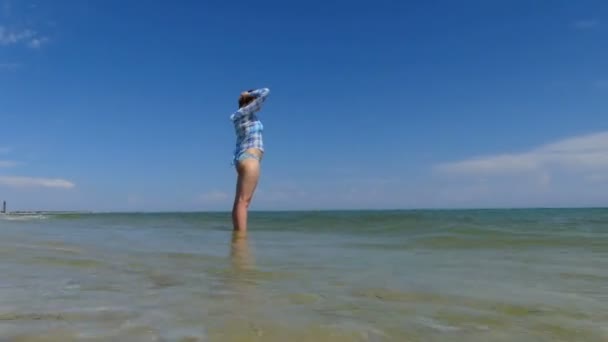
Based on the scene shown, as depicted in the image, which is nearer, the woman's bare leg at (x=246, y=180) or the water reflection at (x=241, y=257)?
the water reflection at (x=241, y=257)

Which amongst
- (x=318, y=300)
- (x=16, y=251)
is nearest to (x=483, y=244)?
(x=318, y=300)

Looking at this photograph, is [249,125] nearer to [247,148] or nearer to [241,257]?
[247,148]

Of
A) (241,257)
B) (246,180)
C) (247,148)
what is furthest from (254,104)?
(241,257)

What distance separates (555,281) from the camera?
8.25ft

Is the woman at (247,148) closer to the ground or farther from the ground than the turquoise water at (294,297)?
farther from the ground

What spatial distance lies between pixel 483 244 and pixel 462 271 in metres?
2.22

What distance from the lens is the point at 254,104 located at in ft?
18.1

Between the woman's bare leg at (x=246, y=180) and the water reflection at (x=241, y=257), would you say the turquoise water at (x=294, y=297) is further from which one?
the woman's bare leg at (x=246, y=180)

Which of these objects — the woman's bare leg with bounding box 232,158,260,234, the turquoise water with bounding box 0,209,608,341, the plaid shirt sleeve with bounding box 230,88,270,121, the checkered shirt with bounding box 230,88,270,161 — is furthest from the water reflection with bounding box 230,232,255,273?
the plaid shirt sleeve with bounding box 230,88,270,121

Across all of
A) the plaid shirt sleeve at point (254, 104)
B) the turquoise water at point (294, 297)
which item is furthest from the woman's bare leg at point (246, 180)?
the turquoise water at point (294, 297)

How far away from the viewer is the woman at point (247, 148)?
531 cm

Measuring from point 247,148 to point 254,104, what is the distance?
557 mm

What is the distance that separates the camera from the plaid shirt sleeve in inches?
216

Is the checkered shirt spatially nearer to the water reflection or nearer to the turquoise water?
the water reflection
